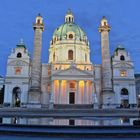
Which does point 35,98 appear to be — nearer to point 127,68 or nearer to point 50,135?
point 127,68

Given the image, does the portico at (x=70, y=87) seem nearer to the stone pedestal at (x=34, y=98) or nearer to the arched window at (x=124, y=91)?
the arched window at (x=124, y=91)

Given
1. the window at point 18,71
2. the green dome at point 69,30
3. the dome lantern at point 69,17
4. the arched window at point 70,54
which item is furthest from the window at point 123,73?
the dome lantern at point 69,17

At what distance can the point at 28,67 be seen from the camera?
5475cm

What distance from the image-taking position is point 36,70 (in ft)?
155

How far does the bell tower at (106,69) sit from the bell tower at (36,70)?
12343mm

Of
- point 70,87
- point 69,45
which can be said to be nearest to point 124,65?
point 70,87

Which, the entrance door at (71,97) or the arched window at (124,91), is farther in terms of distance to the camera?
the arched window at (124,91)

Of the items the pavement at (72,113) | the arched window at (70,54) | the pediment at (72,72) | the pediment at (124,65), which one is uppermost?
the arched window at (70,54)

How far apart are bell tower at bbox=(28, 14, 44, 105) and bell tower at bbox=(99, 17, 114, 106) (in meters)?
12.3

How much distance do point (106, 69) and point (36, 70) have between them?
13.8 m

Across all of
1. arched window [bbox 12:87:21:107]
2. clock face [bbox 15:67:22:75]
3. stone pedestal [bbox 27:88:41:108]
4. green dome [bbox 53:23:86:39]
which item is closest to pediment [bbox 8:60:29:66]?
clock face [bbox 15:67:22:75]

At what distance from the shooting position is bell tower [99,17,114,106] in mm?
46344

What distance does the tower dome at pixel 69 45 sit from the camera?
62.5 meters

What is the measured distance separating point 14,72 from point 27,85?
4315 millimetres
